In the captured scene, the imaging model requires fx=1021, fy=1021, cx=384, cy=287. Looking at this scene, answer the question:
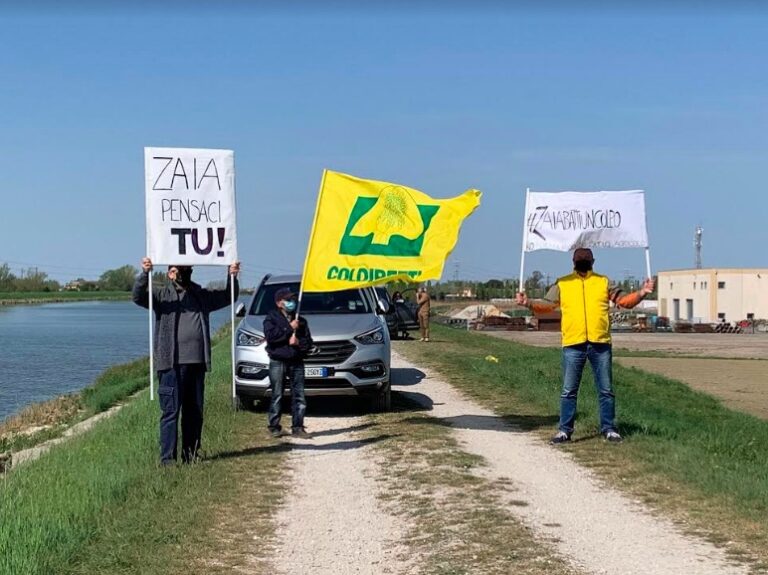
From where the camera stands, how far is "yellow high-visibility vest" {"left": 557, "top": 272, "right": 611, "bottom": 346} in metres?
10.6

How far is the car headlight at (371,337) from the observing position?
43.3ft

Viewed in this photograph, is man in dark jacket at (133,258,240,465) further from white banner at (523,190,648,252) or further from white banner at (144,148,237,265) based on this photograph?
white banner at (523,190,648,252)

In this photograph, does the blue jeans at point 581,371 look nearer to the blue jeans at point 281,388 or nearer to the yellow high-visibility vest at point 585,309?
the yellow high-visibility vest at point 585,309

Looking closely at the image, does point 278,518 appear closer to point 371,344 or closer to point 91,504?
point 91,504

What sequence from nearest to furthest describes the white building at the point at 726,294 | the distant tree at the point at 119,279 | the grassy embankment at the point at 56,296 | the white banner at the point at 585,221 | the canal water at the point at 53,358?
the white banner at the point at 585,221
the canal water at the point at 53,358
the white building at the point at 726,294
the grassy embankment at the point at 56,296
the distant tree at the point at 119,279

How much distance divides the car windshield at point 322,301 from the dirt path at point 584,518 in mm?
3248

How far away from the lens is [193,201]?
41.3 ft

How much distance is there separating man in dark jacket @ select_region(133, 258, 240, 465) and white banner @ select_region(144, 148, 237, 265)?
8.85 ft

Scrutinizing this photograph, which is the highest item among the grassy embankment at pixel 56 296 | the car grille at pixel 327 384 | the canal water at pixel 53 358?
the car grille at pixel 327 384

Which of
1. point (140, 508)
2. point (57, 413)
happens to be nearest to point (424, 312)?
point (57, 413)

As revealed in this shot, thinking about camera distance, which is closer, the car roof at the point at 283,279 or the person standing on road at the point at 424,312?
the car roof at the point at 283,279

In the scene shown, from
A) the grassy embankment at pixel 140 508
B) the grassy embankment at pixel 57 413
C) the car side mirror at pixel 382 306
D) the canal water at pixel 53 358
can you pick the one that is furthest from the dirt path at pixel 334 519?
the canal water at pixel 53 358

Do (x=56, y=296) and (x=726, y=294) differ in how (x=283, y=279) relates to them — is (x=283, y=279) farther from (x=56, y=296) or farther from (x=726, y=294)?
(x=56, y=296)

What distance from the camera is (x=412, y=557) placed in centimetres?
659
